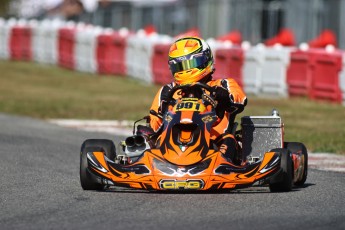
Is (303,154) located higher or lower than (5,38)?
higher

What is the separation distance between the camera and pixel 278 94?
21.3m

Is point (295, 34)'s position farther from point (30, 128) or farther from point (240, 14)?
point (30, 128)

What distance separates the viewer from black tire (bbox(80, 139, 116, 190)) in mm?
8727

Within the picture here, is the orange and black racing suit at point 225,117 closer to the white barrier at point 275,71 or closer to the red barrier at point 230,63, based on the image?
the white barrier at point 275,71

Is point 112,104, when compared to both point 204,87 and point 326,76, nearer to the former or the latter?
point 326,76

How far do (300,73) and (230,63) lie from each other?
8.58 feet

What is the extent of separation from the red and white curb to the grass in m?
0.61

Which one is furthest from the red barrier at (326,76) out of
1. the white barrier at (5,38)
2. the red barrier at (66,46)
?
the white barrier at (5,38)

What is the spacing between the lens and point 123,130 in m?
15.5

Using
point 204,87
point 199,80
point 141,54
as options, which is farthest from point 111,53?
point 204,87

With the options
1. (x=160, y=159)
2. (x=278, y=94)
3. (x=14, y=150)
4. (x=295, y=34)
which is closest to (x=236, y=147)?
(x=160, y=159)

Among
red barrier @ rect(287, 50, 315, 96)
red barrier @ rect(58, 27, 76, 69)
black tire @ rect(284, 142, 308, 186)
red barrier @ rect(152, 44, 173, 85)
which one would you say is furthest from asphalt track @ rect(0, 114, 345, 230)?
red barrier @ rect(58, 27, 76, 69)

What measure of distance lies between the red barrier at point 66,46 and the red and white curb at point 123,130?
14640mm

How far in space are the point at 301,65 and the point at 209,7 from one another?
11.4 m
